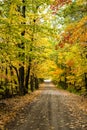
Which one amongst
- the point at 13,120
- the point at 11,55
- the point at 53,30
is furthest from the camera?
the point at 53,30

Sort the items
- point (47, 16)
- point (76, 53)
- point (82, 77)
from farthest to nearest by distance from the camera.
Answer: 1. point (82, 77)
2. point (76, 53)
3. point (47, 16)

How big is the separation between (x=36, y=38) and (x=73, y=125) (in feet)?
71.4

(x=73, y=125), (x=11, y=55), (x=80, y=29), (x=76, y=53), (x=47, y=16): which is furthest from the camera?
(x=76, y=53)

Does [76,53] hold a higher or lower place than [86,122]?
higher

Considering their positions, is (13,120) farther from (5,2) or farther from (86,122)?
(5,2)

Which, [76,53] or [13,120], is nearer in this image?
[13,120]

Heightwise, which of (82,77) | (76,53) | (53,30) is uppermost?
(53,30)

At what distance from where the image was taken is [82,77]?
39.6 metres

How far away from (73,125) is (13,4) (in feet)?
23.7

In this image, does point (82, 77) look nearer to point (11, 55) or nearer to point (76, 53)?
point (76, 53)

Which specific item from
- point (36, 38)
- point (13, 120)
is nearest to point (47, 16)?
point (36, 38)

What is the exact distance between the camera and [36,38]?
113 feet

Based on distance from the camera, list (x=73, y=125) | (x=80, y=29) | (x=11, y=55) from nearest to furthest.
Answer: (x=73, y=125) → (x=80, y=29) → (x=11, y=55)

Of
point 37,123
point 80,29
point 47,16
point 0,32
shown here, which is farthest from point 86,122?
point 47,16
